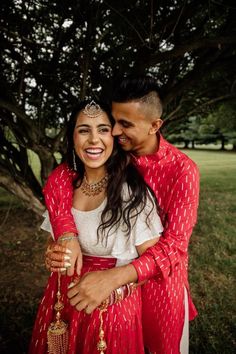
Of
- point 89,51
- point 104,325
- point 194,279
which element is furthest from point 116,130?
point 194,279

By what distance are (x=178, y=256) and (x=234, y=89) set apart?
6.03 m

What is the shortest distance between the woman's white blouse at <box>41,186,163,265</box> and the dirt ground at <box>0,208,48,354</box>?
7.70 ft

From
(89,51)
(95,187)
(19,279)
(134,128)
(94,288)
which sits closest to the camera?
(94,288)

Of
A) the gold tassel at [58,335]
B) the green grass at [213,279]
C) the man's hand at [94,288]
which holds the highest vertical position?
the man's hand at [94,288]

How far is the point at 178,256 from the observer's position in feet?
5.97

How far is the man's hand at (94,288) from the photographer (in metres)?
1.53

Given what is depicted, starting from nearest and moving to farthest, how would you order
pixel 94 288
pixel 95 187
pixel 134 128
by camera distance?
pixel 94 288, pixel 95 187, pixel 134 128

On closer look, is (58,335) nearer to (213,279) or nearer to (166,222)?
(166,222)

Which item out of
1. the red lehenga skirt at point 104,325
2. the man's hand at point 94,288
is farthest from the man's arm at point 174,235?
the red lehenga skirt at point 104,325

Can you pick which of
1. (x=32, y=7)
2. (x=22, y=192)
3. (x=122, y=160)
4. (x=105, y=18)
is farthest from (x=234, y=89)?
(x=122, y=160)

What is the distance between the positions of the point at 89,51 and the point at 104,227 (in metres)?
3.37

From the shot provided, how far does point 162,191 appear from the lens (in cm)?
214

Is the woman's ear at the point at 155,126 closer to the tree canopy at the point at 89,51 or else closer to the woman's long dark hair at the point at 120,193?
the woman's long dark hair at the point at 120,193

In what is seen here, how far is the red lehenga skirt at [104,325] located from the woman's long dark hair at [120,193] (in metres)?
0.26
